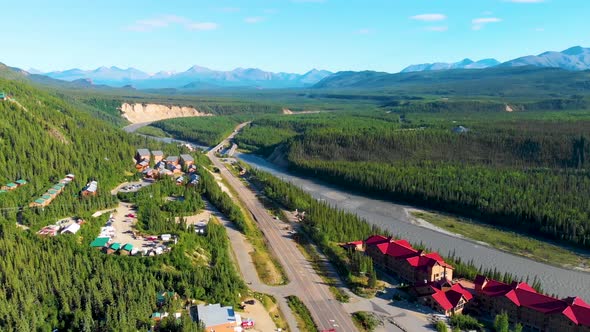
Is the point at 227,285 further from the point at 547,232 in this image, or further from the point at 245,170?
the point at 245,170

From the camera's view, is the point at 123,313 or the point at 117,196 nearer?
the point at 123,313

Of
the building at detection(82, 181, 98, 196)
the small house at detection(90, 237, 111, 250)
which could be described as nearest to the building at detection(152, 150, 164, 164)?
the building at detection(82, 181, 98, 196)

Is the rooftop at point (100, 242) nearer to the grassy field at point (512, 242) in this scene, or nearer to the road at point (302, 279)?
the road at point (302, 279)

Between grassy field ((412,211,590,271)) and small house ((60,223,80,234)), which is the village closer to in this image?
grassy field ((412,211,590,271))

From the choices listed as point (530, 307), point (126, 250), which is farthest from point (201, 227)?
point (530, 307)

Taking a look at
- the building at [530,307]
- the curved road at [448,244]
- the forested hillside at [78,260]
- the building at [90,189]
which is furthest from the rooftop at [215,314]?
the building at [90,189]

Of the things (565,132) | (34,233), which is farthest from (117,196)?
(565,132)
